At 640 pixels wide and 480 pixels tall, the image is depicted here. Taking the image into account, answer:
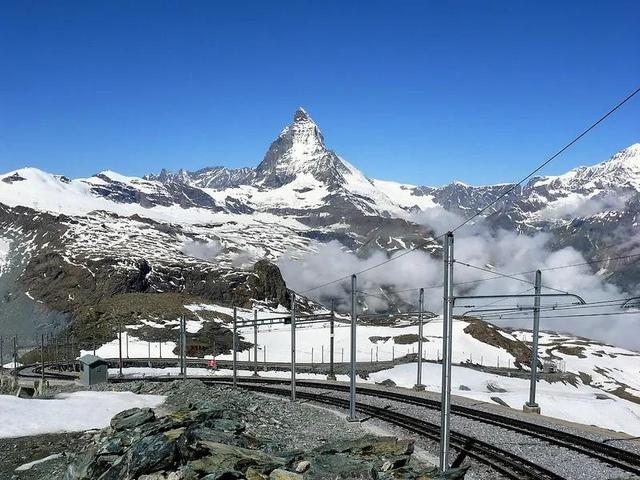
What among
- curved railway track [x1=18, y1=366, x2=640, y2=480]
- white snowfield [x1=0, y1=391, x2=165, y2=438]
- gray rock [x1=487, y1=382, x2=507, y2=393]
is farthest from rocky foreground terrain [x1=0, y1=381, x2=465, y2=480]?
gray rock [x1=487, y1=382, x2=507, y2=393]

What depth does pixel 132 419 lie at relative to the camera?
3002cm

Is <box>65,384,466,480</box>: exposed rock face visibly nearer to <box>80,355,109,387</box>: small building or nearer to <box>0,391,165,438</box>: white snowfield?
<box>0,391,165,438</box>: white snowfield

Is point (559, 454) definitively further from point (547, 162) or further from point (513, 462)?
point (547, 162)

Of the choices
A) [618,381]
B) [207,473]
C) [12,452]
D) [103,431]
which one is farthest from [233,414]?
[618,381]

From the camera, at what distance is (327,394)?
54188 millimetres

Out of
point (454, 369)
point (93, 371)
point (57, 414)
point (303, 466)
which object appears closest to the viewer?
point (303, 466)

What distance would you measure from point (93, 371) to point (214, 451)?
2402 inches

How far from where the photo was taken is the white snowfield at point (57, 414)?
34.3 m

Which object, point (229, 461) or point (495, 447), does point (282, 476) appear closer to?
point (229, 461)

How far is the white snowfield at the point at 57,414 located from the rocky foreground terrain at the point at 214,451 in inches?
67.6

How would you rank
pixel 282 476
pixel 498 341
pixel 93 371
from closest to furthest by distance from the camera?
pixel 282 476
pixel 93 371
pixel 498 341

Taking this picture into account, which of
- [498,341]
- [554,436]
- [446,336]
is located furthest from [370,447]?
[498,341]

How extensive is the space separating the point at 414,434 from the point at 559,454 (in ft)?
28.7

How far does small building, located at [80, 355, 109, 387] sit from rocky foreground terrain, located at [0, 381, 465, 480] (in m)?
43.2
